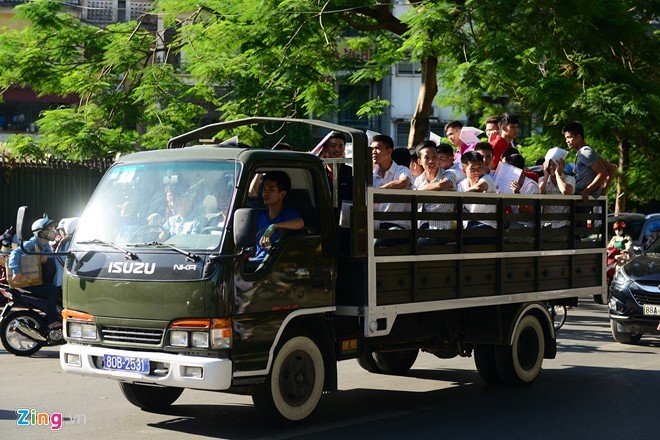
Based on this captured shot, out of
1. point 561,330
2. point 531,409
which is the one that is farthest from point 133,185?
point 561,330

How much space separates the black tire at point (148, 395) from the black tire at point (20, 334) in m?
4.36

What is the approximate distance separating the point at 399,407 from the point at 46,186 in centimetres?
1304

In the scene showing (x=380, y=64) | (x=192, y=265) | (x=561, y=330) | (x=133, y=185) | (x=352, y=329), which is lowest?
(x=561, y=330)

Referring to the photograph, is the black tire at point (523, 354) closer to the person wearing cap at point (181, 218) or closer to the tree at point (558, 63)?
the person wearing cap at point (181, 218)

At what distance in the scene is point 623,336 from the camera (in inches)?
544

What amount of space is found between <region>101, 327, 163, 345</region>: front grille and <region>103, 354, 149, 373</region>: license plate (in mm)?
144

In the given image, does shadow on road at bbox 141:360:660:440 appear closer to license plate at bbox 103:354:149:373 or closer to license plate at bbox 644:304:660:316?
license plate at bbox 103:354:149:373

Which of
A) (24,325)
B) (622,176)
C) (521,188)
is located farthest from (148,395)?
(622,176)

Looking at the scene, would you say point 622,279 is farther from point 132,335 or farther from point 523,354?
point 132,335

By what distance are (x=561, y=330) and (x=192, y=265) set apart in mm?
9784

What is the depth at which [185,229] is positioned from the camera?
24.8ft

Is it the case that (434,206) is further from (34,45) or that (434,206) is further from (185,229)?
(34,45)

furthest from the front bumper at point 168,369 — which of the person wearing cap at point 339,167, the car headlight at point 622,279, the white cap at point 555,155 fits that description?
the car headlight at point 622,279

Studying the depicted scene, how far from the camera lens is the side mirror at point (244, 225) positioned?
710 centimetres
